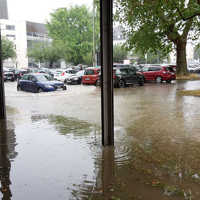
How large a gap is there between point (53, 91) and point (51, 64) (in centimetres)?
3740

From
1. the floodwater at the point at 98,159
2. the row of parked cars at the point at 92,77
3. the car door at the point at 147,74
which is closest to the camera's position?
the floodwater at the point at 98,159

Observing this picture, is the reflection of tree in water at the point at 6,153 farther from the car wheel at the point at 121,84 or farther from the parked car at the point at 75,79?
the parked car at the point at 75,79

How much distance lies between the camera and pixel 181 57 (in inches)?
1000

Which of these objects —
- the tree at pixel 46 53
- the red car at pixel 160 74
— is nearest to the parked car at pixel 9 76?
the red car at pixel 160 74

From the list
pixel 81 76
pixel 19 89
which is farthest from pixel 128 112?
pixel 81 76

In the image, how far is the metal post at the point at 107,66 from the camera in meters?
5.24

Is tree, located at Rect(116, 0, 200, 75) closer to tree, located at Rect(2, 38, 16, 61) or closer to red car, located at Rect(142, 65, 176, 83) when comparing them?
red car, located at Rect(142, 65, 176, 83)

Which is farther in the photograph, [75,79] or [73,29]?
[73,29]

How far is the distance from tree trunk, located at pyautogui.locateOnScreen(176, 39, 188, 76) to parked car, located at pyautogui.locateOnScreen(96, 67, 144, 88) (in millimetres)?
6447

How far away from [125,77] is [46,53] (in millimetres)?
33116

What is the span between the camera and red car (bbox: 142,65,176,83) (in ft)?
75.4

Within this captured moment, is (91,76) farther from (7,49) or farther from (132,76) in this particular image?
(7,49)

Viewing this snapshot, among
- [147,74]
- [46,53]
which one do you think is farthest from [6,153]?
[46,53]

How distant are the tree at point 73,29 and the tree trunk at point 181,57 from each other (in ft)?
75.7
